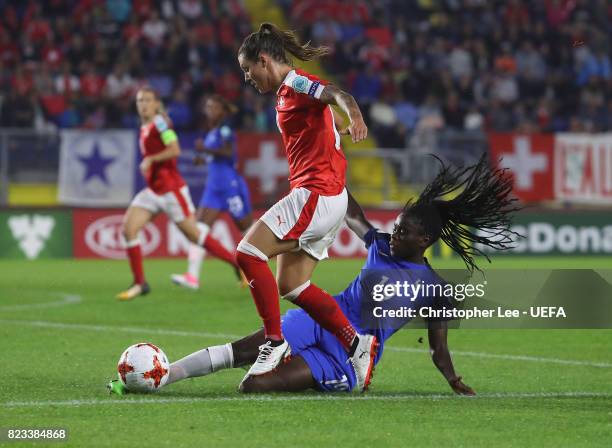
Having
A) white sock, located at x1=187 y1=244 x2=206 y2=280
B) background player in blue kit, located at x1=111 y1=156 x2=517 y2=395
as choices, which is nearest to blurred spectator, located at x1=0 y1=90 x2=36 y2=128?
white sock, located at x1=187 y1=244 x2=206 y2=280

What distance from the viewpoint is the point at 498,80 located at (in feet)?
77.9

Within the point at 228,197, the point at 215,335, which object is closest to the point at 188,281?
the point at 228,197

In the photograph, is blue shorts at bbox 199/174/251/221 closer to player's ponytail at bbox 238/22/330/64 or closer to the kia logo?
the kia logo

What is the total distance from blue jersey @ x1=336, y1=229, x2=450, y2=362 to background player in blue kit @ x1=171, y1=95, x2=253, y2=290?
296 inches

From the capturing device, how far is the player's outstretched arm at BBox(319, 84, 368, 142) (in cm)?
598

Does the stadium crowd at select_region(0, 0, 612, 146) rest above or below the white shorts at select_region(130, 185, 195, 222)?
above

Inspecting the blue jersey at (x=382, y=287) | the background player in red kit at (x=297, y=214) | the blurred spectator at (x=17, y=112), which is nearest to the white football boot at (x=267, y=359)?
the background player in red kit at (x=297, y=214)

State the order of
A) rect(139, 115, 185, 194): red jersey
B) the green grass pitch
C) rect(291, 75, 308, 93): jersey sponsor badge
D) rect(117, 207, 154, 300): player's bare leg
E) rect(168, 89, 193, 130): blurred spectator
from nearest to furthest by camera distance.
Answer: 1. the green grass pitch
2. rect(291, 75, 308, 93): jersey sponsor badge
3. rect(117, 207, 154, 300): player's bare leg
4. rect(139, 115, 185, 194): red jersey
5. rect(168, 89, 193, 130): blurred spectator

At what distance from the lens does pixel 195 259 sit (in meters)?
14.4

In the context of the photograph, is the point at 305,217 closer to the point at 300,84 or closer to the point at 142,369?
the point at 300,84

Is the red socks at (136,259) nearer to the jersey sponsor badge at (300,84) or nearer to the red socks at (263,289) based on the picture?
the red socks at (263,289)

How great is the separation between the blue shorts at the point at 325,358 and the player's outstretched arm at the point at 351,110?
119 cm

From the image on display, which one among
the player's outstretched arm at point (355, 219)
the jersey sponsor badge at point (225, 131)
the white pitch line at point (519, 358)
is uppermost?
the jersey sponsor badge at point (225, 131)

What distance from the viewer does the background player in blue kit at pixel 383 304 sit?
21.6 ft
